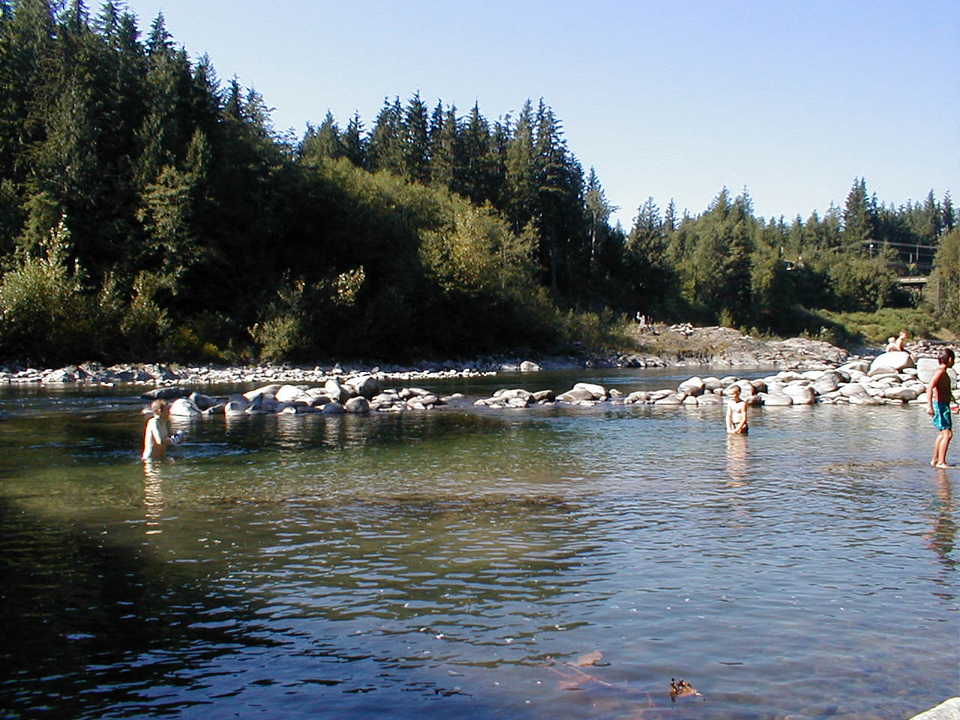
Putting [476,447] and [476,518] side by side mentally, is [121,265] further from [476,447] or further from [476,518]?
[476,518]

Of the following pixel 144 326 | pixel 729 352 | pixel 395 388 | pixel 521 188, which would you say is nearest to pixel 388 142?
pixel 521 188

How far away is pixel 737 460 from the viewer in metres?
18.8

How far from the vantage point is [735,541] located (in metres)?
11.5

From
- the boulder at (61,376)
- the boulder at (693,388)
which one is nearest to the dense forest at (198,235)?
the boulder at (61,376)

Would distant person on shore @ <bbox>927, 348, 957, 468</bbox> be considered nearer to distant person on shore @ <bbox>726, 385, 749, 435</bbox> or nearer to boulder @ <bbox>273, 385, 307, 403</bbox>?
distant person on shore @ <bbox>726, 385, 749, 435</bbox>

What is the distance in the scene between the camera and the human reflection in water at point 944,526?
35.5 feet

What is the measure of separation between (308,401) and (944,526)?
23990 millimetres

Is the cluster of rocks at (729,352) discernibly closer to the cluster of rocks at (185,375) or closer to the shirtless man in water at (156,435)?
the cluster of rocks at (185,375)

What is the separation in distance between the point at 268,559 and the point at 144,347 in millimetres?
46305

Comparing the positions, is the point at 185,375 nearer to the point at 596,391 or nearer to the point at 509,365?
the point at 509,365

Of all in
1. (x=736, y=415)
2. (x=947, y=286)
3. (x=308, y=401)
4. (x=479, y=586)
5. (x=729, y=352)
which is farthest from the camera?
(x=947, y=286)

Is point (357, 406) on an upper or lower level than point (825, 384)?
lower

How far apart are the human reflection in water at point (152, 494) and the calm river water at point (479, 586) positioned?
80mm

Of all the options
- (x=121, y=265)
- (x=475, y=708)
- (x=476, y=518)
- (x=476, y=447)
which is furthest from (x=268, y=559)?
(x=121, y=265)
